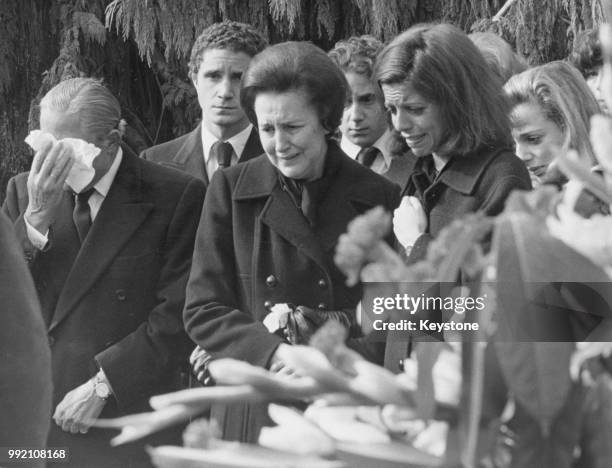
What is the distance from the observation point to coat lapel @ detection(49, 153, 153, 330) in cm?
344

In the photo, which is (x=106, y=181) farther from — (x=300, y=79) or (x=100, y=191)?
(x=300, y=79)

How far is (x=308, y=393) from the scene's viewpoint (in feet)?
2.62

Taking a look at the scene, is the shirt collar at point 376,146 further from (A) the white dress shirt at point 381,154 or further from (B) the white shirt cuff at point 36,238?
(B) the white shirt cuff at point 36,238

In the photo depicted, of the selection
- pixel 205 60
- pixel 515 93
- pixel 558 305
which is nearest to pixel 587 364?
pixel 558 305

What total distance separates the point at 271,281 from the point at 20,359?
120cm

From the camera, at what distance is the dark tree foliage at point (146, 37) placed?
6.03 m

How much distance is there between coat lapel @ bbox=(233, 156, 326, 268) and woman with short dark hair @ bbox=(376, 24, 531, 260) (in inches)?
10.8

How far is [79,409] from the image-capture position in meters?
3.38

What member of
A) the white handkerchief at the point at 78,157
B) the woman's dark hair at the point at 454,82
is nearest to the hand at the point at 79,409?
the white handkerchief at the point at 78,157

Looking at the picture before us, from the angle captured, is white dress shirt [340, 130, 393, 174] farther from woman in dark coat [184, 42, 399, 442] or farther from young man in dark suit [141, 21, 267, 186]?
woman in dark coat [184, 42, 399, 442]

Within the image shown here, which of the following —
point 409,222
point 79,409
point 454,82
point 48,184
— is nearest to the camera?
point 409,222

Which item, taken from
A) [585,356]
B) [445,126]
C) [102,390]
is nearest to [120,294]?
[102,390]

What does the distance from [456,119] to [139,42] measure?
376 centimetres

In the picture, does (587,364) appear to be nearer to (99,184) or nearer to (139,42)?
→ (99,184)
